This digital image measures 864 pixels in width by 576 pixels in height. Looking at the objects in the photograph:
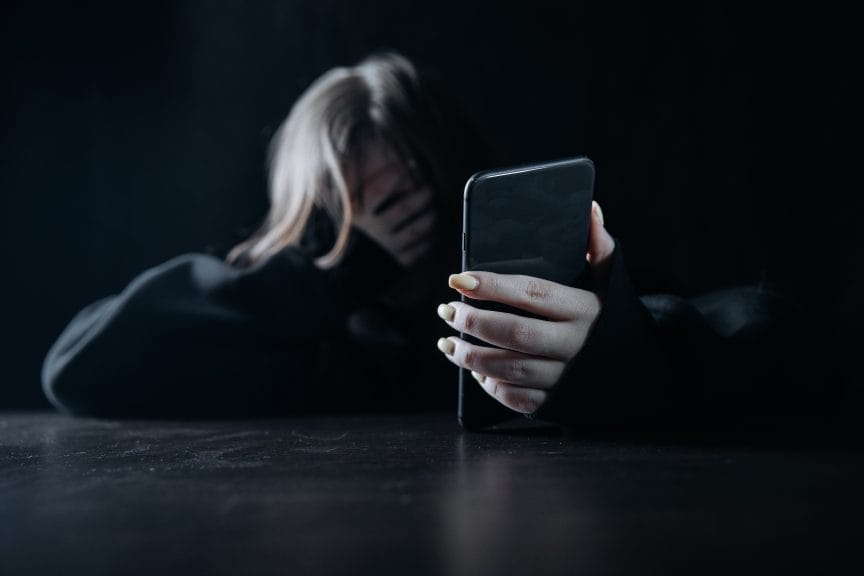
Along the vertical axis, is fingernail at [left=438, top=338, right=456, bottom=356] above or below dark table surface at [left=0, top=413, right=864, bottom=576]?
above

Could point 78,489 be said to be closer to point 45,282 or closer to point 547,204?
point 547,204

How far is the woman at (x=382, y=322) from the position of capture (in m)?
0.55

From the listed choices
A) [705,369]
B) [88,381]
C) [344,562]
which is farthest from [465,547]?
[88,381]

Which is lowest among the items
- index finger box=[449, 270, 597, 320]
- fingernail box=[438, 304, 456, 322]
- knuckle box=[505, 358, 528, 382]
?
knuckle box=[505, 358, 528, 382]

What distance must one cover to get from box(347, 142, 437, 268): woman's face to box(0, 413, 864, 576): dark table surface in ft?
1.74

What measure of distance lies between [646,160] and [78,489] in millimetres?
1288

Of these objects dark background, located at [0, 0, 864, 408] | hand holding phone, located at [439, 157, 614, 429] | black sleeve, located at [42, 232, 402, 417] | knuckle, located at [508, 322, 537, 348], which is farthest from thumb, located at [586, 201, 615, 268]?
dark background, located at [0, 0, 864, 408]

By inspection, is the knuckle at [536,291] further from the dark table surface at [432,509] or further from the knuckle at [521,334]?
the dark table surface at [432,509]

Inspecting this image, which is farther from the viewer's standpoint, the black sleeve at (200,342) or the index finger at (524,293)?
the black sleeve at (200,342)

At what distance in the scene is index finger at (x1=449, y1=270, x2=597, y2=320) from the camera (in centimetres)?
54

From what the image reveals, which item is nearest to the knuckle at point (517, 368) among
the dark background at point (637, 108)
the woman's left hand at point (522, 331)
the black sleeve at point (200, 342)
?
the woman's left hand at point (522, 331)

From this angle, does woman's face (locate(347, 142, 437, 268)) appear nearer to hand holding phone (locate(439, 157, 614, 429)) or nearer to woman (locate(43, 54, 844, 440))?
woman (locate(43, 54, 844, 440))

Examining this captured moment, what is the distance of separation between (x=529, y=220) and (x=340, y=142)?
1.86ft

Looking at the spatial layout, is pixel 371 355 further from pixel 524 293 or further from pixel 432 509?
pixel 432 509
